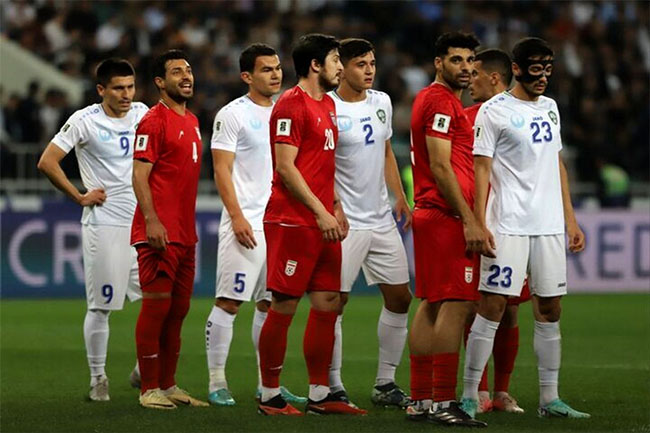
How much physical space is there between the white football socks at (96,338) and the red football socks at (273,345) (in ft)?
→ 5.15


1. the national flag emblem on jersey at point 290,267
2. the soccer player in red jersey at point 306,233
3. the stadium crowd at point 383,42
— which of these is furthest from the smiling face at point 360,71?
the stadium crowd at point 383,42

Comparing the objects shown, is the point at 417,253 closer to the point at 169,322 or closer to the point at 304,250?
the point at 304,250

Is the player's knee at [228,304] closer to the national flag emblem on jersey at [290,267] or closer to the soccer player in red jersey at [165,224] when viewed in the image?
the soccer player in red jersey at [165,224]

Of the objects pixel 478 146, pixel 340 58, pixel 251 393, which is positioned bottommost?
pixel 251 393

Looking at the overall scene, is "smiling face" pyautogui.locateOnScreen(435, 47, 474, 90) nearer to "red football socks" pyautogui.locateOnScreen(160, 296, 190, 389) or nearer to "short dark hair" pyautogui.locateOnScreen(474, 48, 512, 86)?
"short dark hair" pyautogui.locateOnScreen(474, 48, 512, 86)

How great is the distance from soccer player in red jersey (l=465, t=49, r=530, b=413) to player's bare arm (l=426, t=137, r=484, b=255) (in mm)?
733

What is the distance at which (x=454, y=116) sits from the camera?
26.7 feet

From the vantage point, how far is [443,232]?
8.12 m

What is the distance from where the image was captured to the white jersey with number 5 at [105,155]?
9.70 meters

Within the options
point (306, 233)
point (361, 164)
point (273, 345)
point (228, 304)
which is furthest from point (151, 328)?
point (361, 164)

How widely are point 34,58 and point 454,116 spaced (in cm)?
1436

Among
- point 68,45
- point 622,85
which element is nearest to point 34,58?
point 68,45

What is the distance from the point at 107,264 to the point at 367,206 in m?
1.92

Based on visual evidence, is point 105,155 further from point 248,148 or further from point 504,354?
point 504,354
